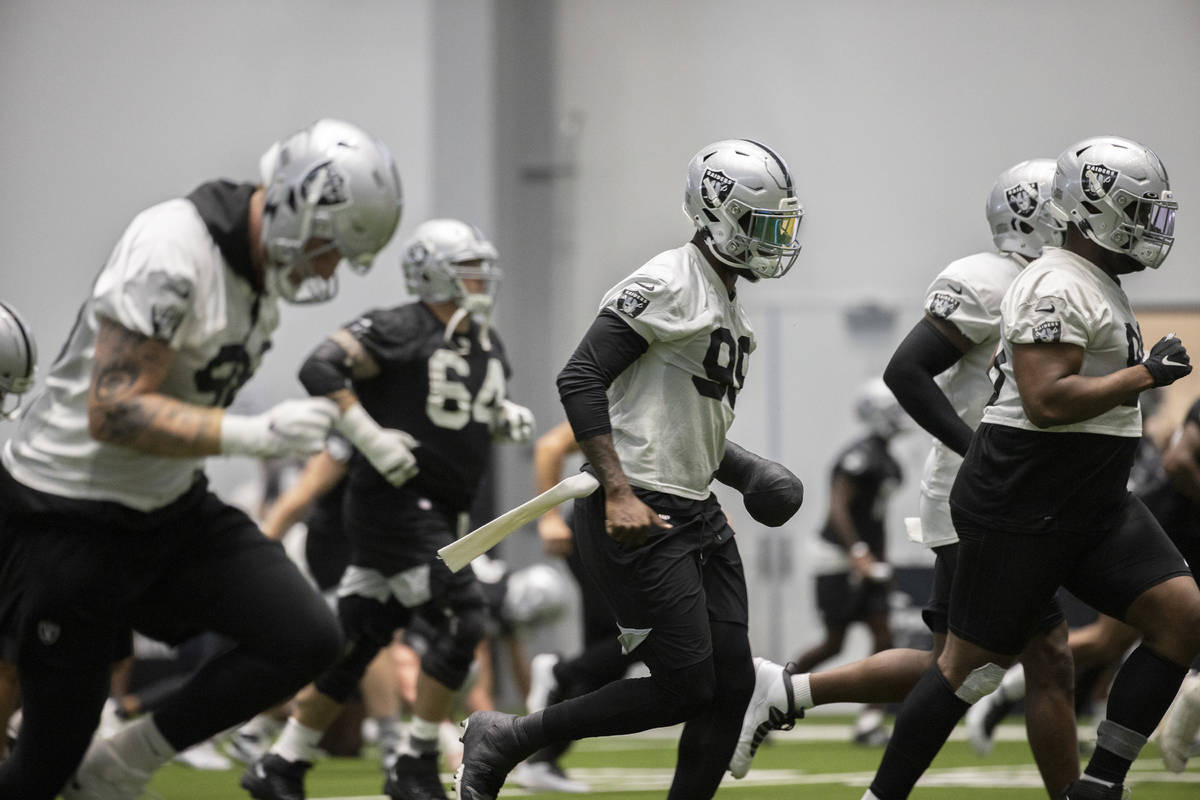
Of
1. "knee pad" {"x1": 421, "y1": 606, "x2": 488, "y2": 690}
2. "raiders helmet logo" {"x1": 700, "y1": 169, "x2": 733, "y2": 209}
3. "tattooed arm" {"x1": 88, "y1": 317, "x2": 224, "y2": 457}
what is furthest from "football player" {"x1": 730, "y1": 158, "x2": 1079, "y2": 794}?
"tattooed arm" {"x1": 88, "y1": 317, "x2": 224, "y2": 457}

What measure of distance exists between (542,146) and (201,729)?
9.80 meters

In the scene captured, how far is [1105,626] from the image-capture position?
6.01 metres

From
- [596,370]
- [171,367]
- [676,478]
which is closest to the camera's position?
[171,367]

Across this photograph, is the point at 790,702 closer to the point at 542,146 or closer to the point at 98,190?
the point at 542,146

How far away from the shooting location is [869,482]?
947 centimetres

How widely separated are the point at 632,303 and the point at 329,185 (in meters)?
0.83

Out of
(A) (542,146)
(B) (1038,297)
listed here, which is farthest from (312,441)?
(A) (542,146)

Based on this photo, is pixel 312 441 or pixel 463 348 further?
pixel 463 348

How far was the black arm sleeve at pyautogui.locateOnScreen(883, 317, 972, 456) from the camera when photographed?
4629 millimetres

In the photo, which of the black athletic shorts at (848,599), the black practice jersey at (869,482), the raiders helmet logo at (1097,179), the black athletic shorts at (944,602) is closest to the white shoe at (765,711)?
the black athletic shorts at (944,602)

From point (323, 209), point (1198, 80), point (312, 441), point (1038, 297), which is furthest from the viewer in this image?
point (1198, 80)

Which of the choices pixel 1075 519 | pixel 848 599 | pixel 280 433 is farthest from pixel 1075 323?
pixel 848 599

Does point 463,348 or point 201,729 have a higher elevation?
point 463,348

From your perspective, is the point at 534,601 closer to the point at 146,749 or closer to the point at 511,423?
the point at 511,423
